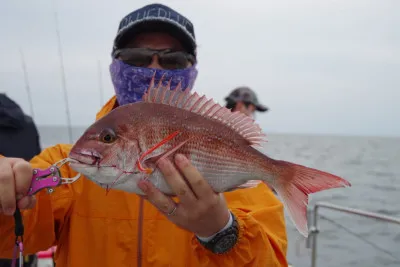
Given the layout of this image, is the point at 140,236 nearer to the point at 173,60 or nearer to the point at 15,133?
the point at 173,60

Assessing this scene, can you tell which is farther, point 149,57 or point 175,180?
point 149,57

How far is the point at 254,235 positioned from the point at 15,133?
109 inches

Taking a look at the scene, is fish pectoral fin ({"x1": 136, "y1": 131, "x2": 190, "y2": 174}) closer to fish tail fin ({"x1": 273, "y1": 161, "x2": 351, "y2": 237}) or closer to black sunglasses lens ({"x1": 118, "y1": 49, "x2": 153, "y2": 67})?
fish tail fin ({"x1": 273, "y1": 161, "x2": 351, "y2": 237})

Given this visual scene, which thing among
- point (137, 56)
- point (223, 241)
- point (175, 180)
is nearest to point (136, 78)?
point (137, 56)

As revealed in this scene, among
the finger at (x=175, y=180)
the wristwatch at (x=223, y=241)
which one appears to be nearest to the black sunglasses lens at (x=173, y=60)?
the finger at (x=175, y=180)

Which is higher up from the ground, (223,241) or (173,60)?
(173,60)

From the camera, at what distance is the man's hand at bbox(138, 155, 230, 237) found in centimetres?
169

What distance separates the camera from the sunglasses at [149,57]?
2.41 meters

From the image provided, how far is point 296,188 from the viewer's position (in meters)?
1.93

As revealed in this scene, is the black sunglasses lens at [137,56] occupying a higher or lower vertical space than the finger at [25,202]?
higher

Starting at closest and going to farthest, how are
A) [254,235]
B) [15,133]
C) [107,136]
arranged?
1. [107,136]
2. [254,235]
3. [15,133]

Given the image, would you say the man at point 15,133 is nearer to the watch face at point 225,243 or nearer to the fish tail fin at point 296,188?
the watch face at point 225,243

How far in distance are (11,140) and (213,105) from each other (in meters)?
2.56

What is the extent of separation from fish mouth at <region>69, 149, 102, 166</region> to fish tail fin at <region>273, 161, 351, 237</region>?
92 cm
